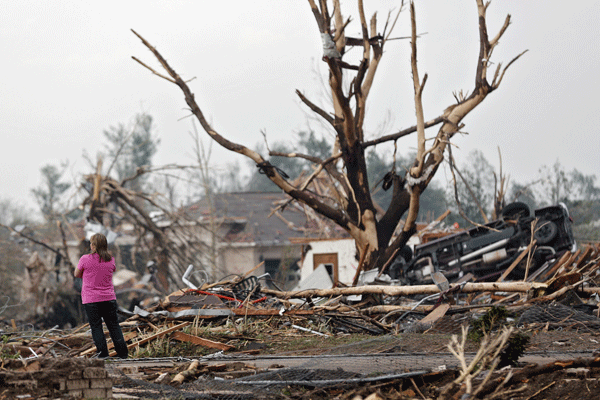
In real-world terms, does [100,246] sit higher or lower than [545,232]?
higher

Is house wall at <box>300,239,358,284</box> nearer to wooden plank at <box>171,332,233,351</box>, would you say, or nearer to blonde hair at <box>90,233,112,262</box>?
wooden plank at <box>171,332,233,351</box>

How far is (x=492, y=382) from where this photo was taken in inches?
144

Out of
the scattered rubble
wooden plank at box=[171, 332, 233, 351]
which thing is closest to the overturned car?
the scattered rubble

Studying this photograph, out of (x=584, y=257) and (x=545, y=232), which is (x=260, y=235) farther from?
(x=584, y=257)

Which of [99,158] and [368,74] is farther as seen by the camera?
[99,158]

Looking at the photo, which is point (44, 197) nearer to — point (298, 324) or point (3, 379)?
point (298, 324)

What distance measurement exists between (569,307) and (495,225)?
6.00 metres

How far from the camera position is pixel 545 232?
12719 mm

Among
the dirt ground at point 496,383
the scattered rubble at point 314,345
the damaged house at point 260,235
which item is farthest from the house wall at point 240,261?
the dirt ground at point 496,383

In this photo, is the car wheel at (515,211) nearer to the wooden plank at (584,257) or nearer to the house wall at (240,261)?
the wooden plank at (584,257)

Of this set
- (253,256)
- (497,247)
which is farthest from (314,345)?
(253,256)

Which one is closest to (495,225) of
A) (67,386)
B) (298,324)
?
(298,324)

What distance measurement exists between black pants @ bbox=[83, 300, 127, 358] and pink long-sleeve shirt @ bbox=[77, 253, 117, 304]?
0.25 feet

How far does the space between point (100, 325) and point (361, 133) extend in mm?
7545
